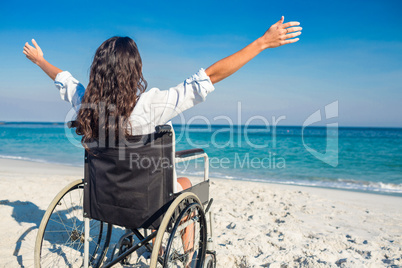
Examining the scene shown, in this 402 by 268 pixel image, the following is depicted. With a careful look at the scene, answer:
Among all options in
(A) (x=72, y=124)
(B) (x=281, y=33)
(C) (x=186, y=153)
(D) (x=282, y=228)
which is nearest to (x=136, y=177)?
(C) (x=186, y=153)

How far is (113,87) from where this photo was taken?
4.64 ft

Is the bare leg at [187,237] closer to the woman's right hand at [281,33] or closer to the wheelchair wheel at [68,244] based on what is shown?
the wheelchair wheel at [68,244]

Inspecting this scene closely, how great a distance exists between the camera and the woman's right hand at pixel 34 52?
1822mm

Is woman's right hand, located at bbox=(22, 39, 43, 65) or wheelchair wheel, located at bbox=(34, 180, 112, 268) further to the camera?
wheelchair wheel, located at bbox=(34, 180, 112, 268)

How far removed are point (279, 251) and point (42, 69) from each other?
2.20 m

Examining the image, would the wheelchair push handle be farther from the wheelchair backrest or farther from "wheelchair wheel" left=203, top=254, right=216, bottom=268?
"wheelchair wheel" left=203, top=254, right=216, bottom=268

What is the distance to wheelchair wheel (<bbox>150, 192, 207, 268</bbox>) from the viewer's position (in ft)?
4.37

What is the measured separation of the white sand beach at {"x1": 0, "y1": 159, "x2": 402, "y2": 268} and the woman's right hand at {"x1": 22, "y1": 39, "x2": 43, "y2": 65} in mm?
1441

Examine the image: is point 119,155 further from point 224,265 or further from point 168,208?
point 224,265

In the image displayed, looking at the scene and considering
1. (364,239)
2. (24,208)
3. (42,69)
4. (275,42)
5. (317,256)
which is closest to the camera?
(275,42)

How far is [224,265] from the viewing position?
2184mm

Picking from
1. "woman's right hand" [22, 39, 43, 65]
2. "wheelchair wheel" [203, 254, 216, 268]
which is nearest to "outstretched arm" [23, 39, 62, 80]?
"woman's right hand" [22, 39, 43, 65]

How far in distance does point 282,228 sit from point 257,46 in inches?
89.9

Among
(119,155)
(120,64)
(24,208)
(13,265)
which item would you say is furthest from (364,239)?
(24,208)
